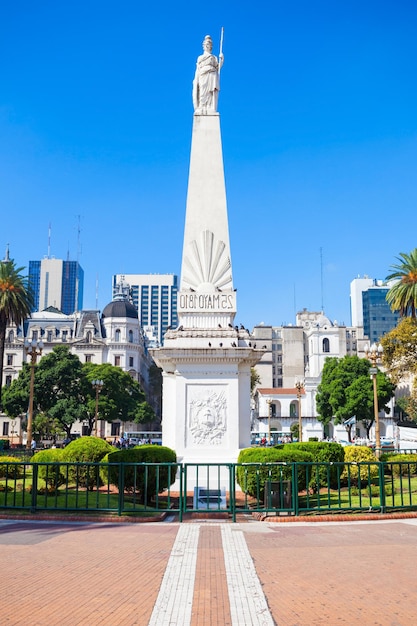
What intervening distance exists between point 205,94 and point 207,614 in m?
20.6

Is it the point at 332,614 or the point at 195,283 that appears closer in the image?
the point at 332,614

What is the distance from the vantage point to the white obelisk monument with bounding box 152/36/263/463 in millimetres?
19000

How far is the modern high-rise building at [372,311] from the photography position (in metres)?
175

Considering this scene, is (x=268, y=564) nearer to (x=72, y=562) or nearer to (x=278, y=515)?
(x=72, y=562)

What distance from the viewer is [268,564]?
27.5ft

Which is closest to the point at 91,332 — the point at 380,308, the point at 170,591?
the point at 170,591

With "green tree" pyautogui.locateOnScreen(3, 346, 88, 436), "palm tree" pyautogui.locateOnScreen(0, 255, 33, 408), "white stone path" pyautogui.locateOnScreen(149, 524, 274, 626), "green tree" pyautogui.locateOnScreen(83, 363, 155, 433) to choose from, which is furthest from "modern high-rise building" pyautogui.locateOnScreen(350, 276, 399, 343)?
"white stone path" pyautogui.locateOnScreen(149, 524, 274, 626)

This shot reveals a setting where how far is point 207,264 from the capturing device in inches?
847

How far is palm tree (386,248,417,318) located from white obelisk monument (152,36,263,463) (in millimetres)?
21032

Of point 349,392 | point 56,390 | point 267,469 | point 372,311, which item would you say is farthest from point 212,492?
point 372,311

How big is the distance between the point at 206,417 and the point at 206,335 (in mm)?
2614

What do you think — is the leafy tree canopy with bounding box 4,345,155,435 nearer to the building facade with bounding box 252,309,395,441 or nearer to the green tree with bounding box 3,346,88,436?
the green tree with bounding box 3,346,88,436

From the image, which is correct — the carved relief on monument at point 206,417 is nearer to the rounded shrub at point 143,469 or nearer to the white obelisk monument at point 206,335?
the white obelisk monument at point 206,335

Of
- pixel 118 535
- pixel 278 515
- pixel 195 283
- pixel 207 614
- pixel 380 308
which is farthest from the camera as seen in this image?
pixel 380 308
